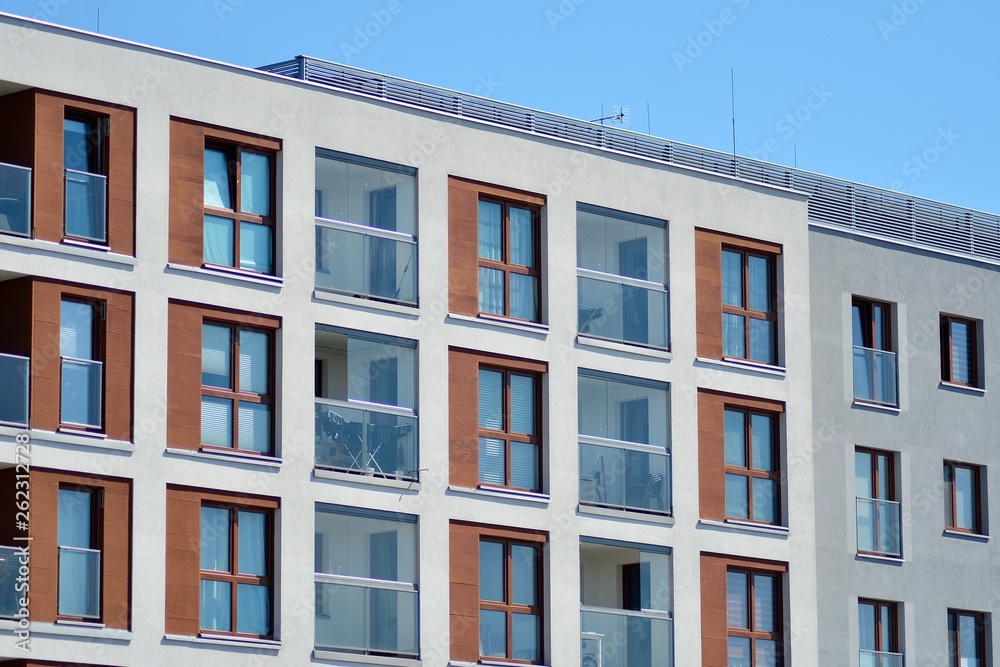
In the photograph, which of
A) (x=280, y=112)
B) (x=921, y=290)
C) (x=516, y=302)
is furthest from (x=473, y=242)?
(x=921, y=290)

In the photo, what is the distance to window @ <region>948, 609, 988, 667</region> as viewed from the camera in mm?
43188

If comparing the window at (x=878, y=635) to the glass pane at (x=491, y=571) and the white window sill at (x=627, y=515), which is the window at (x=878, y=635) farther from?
the glass pane at (x=491, y=571)

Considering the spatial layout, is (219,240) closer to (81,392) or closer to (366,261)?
(366,261)

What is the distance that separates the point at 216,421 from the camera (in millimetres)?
34656

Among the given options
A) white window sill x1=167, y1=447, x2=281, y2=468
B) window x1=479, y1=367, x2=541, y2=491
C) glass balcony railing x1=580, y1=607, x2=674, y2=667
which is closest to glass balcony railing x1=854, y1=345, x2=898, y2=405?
glass balcony railing x1=580, y1=607, x2=674, y2=667

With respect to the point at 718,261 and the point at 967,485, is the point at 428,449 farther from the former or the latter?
the point at 967,485

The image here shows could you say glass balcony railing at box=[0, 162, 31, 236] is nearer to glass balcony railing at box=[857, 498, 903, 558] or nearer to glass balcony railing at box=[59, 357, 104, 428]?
glass balcony railing at box=[59, 357, 104, 428]

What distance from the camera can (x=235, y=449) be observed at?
3472 centimetres

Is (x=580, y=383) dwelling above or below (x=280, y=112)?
below

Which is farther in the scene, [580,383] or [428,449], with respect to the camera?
[580,383]

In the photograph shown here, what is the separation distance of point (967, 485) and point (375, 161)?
13944mm

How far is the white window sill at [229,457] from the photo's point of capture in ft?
111

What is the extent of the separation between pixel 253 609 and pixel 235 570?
2.19 ft

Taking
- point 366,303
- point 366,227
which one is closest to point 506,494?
point 366,303
